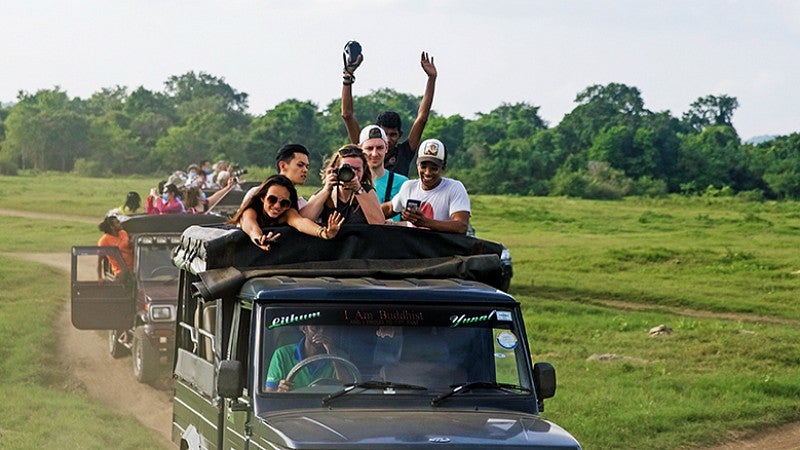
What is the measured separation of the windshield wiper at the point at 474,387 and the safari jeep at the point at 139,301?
896 centimetres

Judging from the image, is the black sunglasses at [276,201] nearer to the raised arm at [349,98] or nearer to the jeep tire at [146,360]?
the raised arm at [349,98]

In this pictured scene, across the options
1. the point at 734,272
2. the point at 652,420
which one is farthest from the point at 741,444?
the point at 734,272

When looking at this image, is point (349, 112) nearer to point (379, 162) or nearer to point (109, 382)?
point (379, 162)

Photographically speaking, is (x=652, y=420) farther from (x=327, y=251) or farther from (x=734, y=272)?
(x=734, y=272)

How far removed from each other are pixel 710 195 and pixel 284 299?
51677mm

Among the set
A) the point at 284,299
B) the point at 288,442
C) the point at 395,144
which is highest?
the point at 395,144

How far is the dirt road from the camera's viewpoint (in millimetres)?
13781

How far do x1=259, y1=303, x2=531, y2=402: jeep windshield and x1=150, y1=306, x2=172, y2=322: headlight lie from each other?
896cm

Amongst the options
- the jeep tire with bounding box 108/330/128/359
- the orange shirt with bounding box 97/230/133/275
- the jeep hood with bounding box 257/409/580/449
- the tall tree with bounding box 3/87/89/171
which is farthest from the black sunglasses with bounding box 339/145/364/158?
the tall tree with bounding box 3/87/89/171

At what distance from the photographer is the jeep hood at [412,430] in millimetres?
5770

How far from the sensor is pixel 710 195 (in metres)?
56.7

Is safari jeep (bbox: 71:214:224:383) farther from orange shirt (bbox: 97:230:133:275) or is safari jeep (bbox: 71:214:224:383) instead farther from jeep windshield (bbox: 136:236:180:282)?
orange shirt (bbox: 97:230:133:275)

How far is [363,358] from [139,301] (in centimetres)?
970

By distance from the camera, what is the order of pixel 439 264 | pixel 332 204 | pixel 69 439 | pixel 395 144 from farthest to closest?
pixel 69 439 < pixel 395 144 < pixel 332 204 < pixel 439 264
